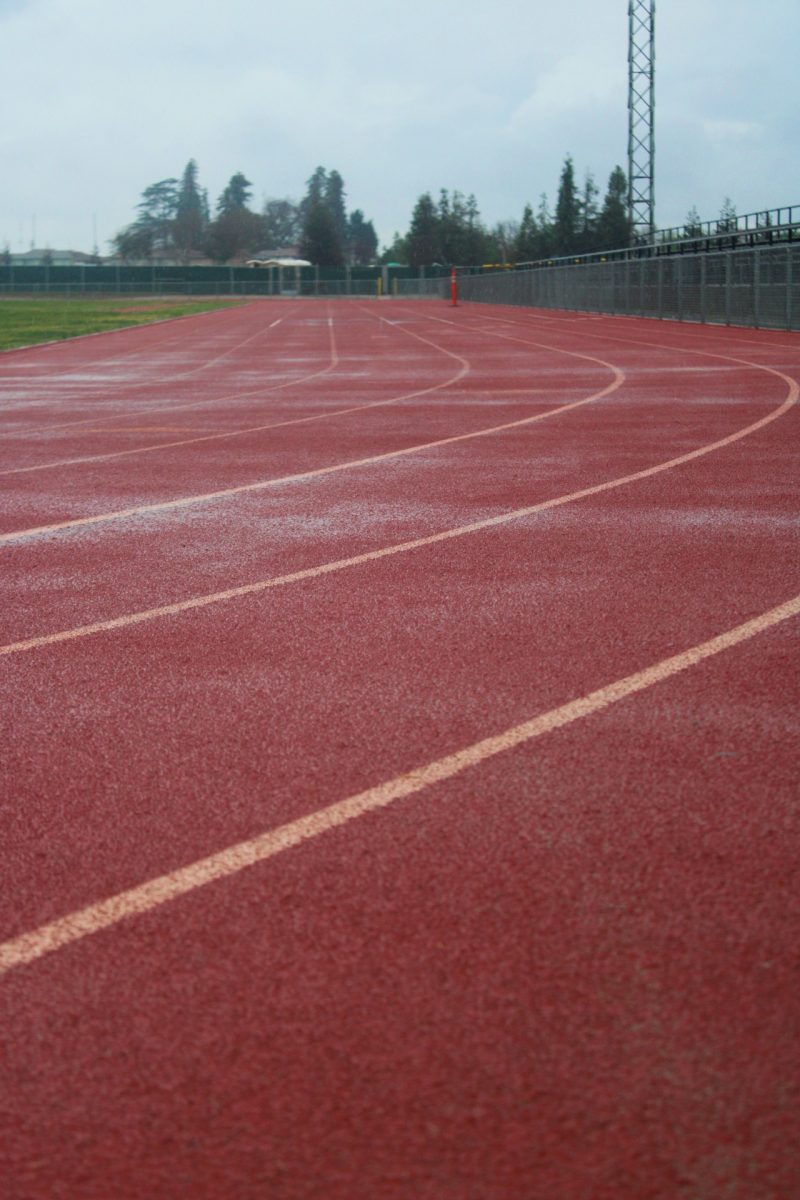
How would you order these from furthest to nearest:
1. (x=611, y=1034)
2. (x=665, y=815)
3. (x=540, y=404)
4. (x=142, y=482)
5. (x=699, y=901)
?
(x=540, y=404) → (x=142, y=482) → (x=665, y=815) → (x=699, y=901) → (x=611, y=1034)

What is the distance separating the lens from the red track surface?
2635mm

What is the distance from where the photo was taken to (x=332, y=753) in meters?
4.70

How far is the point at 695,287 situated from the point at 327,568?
34998 millimetres

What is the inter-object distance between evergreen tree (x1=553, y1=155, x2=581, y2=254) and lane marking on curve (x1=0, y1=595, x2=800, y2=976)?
126 meters

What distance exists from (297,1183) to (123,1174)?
30cm

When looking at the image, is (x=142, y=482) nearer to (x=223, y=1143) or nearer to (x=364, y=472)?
(x=364, y=472)

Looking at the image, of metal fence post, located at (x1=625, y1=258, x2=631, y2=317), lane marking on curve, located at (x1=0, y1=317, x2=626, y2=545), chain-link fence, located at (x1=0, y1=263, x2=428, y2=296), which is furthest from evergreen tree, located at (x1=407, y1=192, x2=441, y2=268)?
lane marking on curve, located at (x1=0, y1=317, x2=626, y2=545)

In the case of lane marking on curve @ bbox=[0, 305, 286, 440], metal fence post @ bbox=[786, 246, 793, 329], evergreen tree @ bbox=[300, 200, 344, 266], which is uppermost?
evergreen tree @ bbox=[300, 200, 344, 266]

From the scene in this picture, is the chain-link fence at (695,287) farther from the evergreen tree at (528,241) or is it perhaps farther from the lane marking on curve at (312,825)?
the evergreen tree at (528,241)

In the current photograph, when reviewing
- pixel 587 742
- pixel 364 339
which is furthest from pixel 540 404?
pixel 364 339

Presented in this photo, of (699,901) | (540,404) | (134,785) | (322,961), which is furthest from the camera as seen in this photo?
(540,404)

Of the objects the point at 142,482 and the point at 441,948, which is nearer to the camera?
the point at 441,948

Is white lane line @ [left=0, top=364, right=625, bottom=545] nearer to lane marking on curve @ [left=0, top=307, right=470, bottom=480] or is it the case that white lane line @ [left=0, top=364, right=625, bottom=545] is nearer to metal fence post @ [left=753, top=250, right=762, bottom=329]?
lane marking on curve @ [left=0, top=307, right=470, bottom=480]

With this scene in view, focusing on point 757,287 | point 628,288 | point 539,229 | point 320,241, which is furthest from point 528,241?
point 757,287
